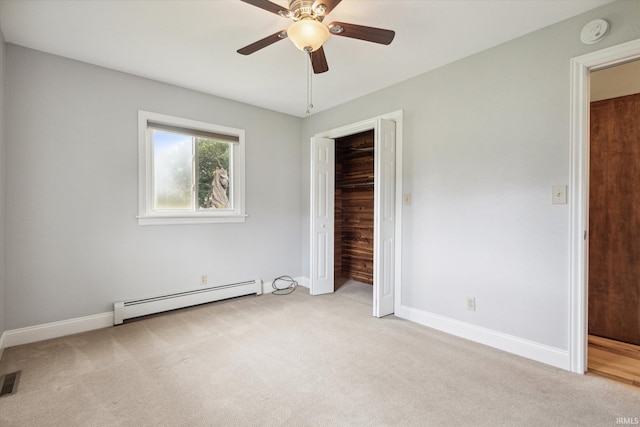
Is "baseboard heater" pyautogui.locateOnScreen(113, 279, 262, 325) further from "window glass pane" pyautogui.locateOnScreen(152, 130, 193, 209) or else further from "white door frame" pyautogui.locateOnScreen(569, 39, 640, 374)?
"white door frame" pyautogui.locateOnScreen(569, 39, 640, 374)

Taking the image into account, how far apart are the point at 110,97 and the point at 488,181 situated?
375 centimetres

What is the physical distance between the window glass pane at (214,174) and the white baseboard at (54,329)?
154 cm

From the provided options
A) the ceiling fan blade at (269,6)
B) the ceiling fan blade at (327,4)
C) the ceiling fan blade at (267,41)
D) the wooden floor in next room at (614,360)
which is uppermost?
the ceiling fan blade at (327,4)

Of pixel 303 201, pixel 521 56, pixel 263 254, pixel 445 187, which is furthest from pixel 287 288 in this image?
pixel 521 56

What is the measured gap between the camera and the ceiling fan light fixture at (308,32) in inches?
70.0

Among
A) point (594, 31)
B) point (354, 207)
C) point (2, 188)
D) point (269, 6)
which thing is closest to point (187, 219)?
point (2, 188)

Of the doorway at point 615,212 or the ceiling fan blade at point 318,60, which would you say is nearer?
the ceiling fan blade at point 318,60

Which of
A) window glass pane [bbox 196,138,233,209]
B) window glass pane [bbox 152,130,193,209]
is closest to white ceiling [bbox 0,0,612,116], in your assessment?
window glass pane [bbox 152,130,193,209]

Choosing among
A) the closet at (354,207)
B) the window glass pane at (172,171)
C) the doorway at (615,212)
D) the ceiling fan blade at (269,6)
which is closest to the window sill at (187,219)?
the window glass pane at (172,171)

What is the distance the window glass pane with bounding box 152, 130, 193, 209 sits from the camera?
342cm

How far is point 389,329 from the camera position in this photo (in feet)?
9.78

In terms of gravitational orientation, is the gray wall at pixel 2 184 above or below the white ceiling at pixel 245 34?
below

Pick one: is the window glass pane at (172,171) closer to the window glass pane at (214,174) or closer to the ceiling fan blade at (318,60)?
the window glass pane at (214,174)

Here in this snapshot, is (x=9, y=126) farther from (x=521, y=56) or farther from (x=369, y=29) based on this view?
(x=521, y=56)
